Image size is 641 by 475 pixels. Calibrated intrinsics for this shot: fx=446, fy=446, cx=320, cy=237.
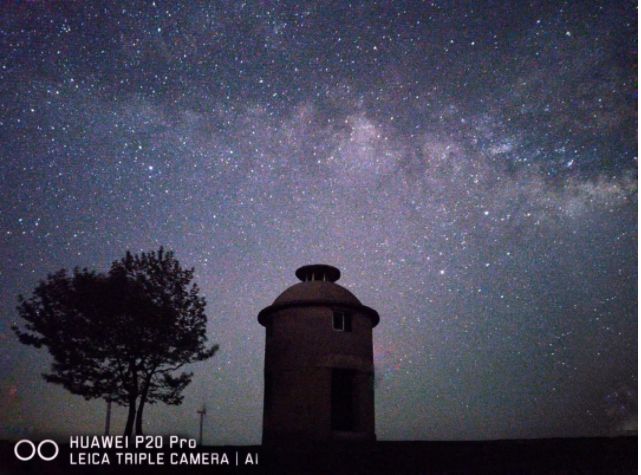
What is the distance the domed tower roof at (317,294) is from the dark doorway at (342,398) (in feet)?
10.6

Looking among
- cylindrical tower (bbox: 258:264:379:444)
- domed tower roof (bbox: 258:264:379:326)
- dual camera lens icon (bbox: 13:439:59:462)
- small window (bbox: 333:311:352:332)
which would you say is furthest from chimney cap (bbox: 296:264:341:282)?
dual camera lens icon (bbox: 13:439:59:462)

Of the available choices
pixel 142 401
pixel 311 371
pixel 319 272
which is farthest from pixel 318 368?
pixel 142 401

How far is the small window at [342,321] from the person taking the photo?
2152cm

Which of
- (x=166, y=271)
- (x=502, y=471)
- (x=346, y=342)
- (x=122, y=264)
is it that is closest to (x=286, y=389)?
(x=346, y=342)

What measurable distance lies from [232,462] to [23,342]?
1338cm

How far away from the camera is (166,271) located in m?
23.2

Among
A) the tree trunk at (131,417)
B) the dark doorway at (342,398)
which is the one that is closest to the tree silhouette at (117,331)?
the tree trunk at (131,417)

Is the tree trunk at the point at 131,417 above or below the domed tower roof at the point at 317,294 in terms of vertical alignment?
below

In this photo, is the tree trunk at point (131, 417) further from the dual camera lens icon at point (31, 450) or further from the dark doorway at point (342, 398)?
the dark doorway at point (342, 398)

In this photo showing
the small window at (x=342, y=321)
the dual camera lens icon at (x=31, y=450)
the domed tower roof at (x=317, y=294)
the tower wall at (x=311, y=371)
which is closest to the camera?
the dual camera lens icon at (x=31, y=450)

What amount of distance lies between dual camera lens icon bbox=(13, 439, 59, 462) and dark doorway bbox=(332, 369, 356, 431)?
466 inches

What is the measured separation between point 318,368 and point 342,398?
2.25 m

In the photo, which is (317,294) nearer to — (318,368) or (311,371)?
(318,368)

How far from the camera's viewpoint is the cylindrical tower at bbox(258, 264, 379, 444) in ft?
64.6
